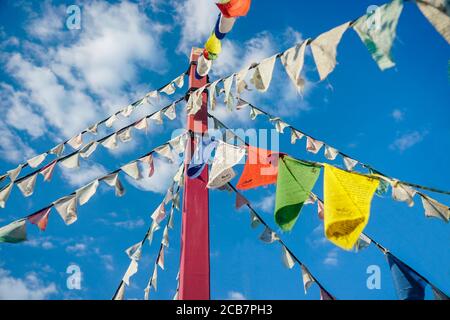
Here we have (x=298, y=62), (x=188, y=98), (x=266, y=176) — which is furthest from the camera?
(x=188, y=98)

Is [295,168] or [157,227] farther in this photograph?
[157,227]

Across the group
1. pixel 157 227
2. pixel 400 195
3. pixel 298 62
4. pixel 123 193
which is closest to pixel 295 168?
pixel 298 62

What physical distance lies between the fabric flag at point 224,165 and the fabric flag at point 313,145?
2.94m

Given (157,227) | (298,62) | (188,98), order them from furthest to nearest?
(188,98), (157,227), (298,62)

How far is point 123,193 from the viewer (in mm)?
4984

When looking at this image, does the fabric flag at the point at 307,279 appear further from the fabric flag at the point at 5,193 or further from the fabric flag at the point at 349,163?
the fabric flag at the point at 5,193

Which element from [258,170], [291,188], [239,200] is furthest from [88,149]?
[291,188]

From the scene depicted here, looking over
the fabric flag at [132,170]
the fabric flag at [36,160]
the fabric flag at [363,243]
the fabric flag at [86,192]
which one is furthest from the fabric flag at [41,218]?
the fabric flag at [363,243]

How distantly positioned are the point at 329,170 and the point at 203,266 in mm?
2543

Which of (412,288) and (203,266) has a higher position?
(203,266)

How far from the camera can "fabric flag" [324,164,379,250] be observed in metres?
3.23

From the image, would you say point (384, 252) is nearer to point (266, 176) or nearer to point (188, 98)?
point (266, 176)

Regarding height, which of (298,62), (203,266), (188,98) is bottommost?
(203,266)

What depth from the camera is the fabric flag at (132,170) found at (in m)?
4.98
